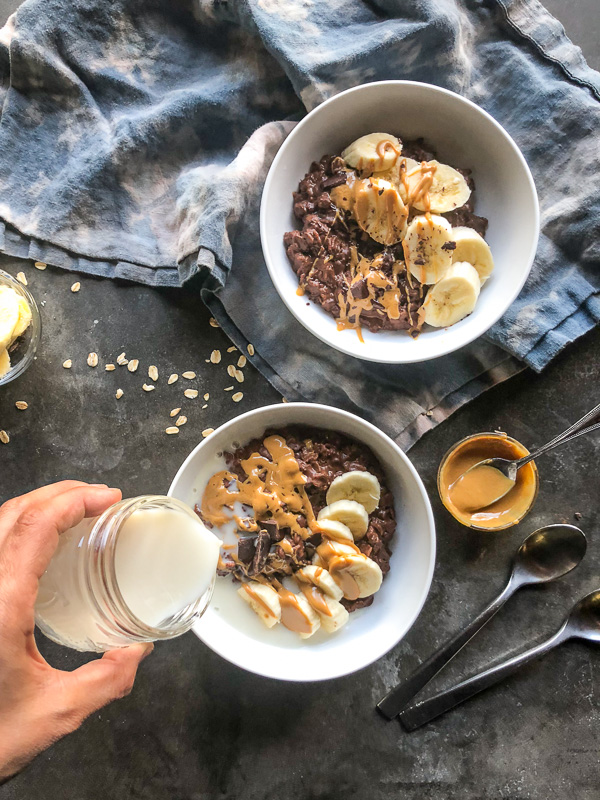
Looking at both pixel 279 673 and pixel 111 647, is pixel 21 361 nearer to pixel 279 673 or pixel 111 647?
pixel 111 647

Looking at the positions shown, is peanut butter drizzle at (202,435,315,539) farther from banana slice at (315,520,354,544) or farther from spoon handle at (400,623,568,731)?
spoon handle at (400,623,568,731)

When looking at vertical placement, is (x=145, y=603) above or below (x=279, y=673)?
above

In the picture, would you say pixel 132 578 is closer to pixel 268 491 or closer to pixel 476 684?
pixel 268 491

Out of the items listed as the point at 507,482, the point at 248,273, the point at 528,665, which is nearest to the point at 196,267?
the point at 248,273

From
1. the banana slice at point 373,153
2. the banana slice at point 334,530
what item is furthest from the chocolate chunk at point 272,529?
the banana slice at point 373,153

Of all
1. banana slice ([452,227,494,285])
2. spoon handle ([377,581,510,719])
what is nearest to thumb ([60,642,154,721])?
spoon handle ([377,581,510,719])

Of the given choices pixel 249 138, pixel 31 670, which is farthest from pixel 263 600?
pixel 249 138
